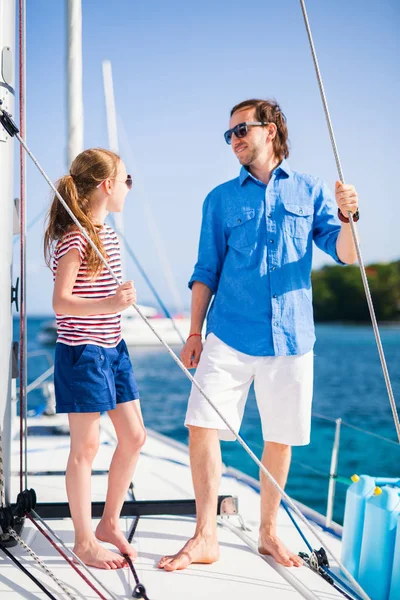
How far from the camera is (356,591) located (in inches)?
80.1

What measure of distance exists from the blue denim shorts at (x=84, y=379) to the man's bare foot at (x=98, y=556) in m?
0.44

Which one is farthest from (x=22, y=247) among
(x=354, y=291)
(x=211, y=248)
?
(x=354, y=291)

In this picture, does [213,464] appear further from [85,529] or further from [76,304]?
[76,304]

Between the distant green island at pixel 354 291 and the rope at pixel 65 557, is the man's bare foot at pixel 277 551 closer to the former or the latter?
the rope at pixel 65 557

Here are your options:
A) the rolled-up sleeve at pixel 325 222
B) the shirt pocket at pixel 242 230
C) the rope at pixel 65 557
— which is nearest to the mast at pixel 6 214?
the rope at pixel 65 557

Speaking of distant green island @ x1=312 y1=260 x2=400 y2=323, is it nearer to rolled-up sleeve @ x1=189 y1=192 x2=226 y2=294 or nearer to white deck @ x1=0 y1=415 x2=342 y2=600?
white deck @ x1=0 y1=415 x2=342 y2=600

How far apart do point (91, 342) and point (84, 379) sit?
0.12 m

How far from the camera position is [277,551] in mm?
2242

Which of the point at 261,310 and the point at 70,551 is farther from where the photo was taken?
the point at 261,310

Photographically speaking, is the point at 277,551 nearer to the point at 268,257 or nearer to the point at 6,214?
the point at 268,257

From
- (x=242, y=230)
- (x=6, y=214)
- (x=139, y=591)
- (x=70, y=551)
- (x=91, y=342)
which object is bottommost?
(x=139, y=591)

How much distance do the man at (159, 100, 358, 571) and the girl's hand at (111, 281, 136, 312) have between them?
451 mm

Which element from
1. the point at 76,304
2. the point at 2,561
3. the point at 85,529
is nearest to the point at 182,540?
the point at 85,529

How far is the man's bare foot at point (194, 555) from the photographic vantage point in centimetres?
211
